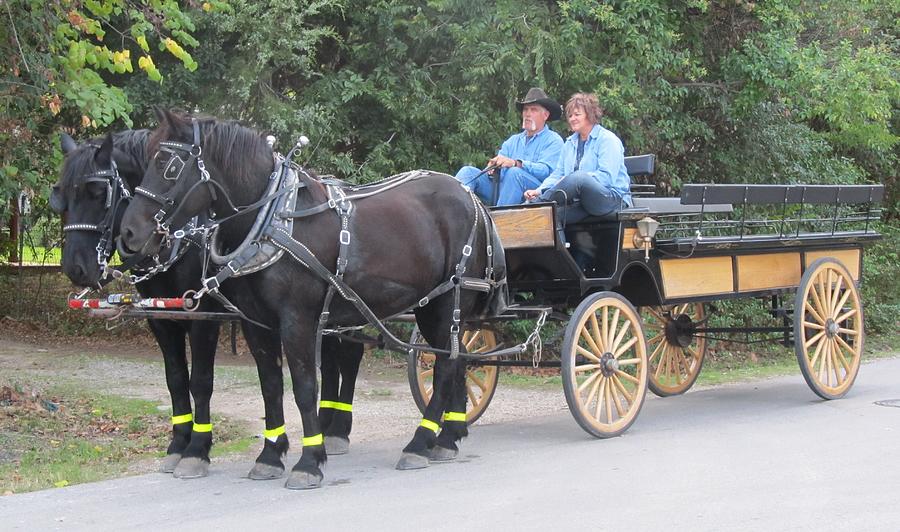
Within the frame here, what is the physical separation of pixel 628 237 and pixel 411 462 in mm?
2429

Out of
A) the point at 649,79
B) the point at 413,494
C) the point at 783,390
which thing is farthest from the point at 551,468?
the point at 649,79

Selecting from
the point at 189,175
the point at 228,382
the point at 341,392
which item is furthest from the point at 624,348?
the point at 228,382

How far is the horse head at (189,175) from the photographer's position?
6043mm

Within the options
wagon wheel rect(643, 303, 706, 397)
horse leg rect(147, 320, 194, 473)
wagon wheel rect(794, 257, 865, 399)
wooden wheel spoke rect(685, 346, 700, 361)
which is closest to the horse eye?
horse leg rect(147, 320, 194, 473)

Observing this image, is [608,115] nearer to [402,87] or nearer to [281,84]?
[402,87]

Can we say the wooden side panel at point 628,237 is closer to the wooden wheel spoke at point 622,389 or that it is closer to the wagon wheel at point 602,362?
the wagon wheel at point 602,362

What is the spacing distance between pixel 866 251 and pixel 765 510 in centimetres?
1298

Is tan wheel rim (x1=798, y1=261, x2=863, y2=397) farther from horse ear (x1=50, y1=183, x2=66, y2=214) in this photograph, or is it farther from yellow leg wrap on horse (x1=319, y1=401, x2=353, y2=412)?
horse ear (x1=50, y1=183, x2=66, y2=214)

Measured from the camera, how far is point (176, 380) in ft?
23.0

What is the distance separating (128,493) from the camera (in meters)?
6.30

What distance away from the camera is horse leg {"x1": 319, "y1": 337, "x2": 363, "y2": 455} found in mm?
7664

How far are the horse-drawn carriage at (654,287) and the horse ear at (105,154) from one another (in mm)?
2801

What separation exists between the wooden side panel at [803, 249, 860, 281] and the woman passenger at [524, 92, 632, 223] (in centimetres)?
227

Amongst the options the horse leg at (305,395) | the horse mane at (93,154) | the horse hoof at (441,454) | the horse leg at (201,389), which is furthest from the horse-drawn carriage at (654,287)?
the horse mane at (93,154)
